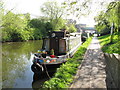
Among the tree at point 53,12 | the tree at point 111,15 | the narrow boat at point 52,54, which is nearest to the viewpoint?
the tree at point 111,15

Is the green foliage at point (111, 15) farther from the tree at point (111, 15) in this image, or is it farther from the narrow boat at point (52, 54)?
the narrow boat at point (52, 54)

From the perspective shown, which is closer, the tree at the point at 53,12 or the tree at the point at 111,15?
the tree at the point at 111,15

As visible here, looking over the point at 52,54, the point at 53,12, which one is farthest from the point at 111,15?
the point at 53,12

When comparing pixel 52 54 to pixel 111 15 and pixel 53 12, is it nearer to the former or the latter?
pixel 111 15

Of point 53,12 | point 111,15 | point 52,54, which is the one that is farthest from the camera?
point 53,12

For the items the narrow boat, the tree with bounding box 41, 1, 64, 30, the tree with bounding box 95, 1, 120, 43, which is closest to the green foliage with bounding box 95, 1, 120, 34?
the tree with bounding box 95, 1, 120, 43

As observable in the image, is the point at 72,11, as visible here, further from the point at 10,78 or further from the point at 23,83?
the point at 10,78

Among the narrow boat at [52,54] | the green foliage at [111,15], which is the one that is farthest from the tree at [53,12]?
the narrow boat at [52,54]

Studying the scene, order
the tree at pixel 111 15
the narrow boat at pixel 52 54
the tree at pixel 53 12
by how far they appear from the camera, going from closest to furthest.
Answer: the tree at pixel 111 15, the narrow boat at pixel 52 54, the tree at pixel 53 12

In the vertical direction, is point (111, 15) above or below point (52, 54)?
above

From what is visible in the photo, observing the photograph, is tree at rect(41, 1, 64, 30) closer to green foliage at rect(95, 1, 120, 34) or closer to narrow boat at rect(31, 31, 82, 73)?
green foliage at rect(95, 1, 120, 34)

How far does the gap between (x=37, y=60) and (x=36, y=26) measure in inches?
1407

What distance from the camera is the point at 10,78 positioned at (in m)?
8.13

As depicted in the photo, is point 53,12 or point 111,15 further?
point 53,12
